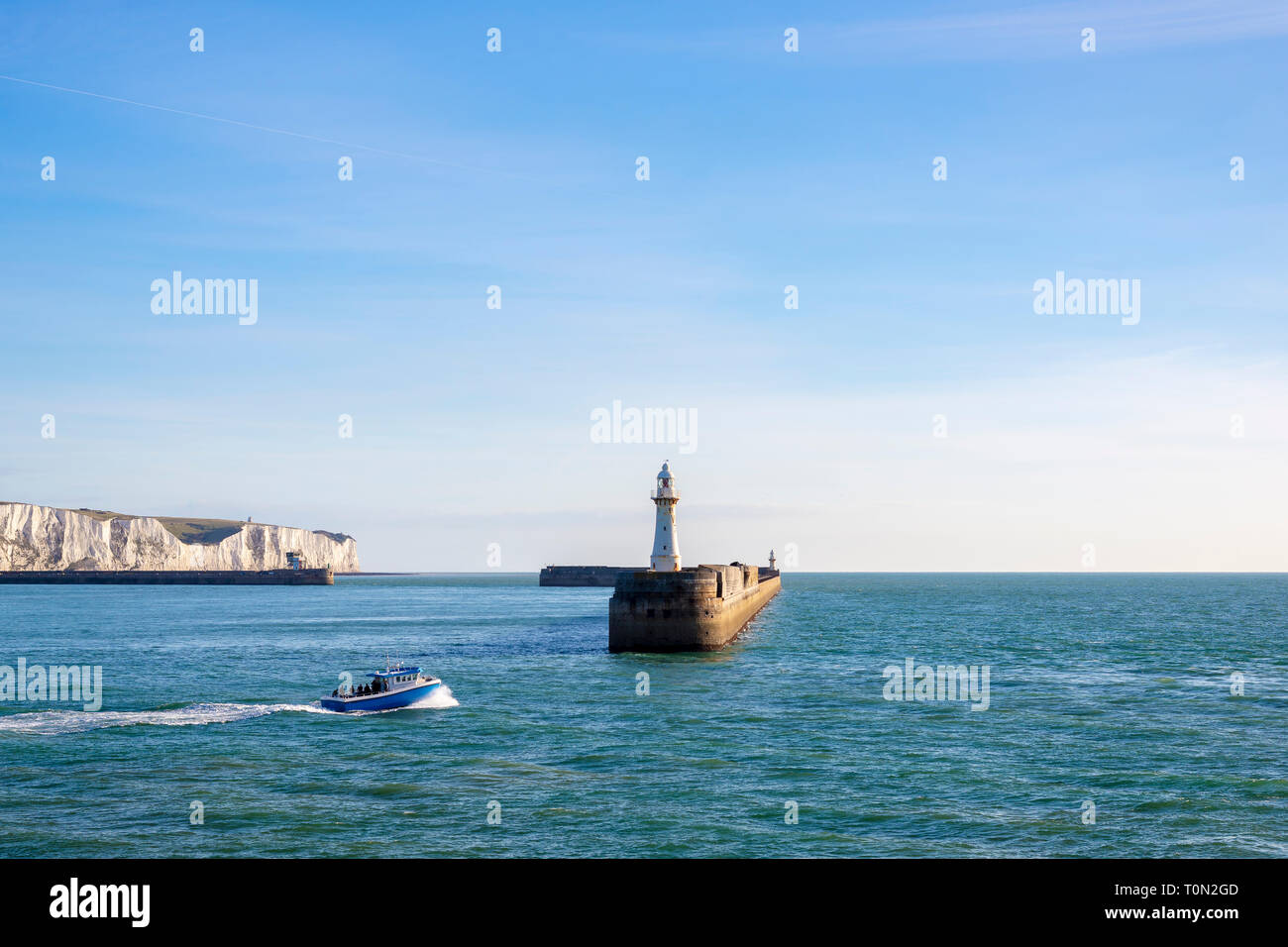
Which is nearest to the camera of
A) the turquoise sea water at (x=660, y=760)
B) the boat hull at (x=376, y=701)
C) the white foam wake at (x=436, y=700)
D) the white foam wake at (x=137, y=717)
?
the turquoise sea water at (x=660, y=760)

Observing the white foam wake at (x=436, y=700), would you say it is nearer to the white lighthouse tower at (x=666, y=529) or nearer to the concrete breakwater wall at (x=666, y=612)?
the concrete breakwater wall at (x=666, y=612)

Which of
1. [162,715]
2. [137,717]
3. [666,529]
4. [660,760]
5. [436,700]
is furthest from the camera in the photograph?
[666,529]

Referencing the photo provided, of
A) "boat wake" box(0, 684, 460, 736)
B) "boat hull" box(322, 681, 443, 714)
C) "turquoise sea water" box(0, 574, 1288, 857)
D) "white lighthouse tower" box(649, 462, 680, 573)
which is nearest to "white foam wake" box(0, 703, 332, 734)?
"boat wake" box(0, 684, 460, 736)

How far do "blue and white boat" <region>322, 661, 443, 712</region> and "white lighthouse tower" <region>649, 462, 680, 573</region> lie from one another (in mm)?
33101

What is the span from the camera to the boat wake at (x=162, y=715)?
3559cm

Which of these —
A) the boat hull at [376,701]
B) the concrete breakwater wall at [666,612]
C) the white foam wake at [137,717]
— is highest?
the concrete breakwater wall at [666,612]

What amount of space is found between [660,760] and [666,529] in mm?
43221

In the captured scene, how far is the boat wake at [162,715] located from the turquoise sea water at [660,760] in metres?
0.19

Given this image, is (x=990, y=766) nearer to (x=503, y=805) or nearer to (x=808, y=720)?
(x=808, y=720)

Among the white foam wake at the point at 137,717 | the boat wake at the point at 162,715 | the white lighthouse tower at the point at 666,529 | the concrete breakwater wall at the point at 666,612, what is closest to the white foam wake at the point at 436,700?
the boat wake at the point at 162,715

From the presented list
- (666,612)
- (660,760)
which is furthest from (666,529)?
(660,760)

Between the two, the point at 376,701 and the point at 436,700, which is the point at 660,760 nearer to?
the point at 436,700

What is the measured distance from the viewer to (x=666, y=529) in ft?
237

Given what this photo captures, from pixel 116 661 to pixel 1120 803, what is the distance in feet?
177
